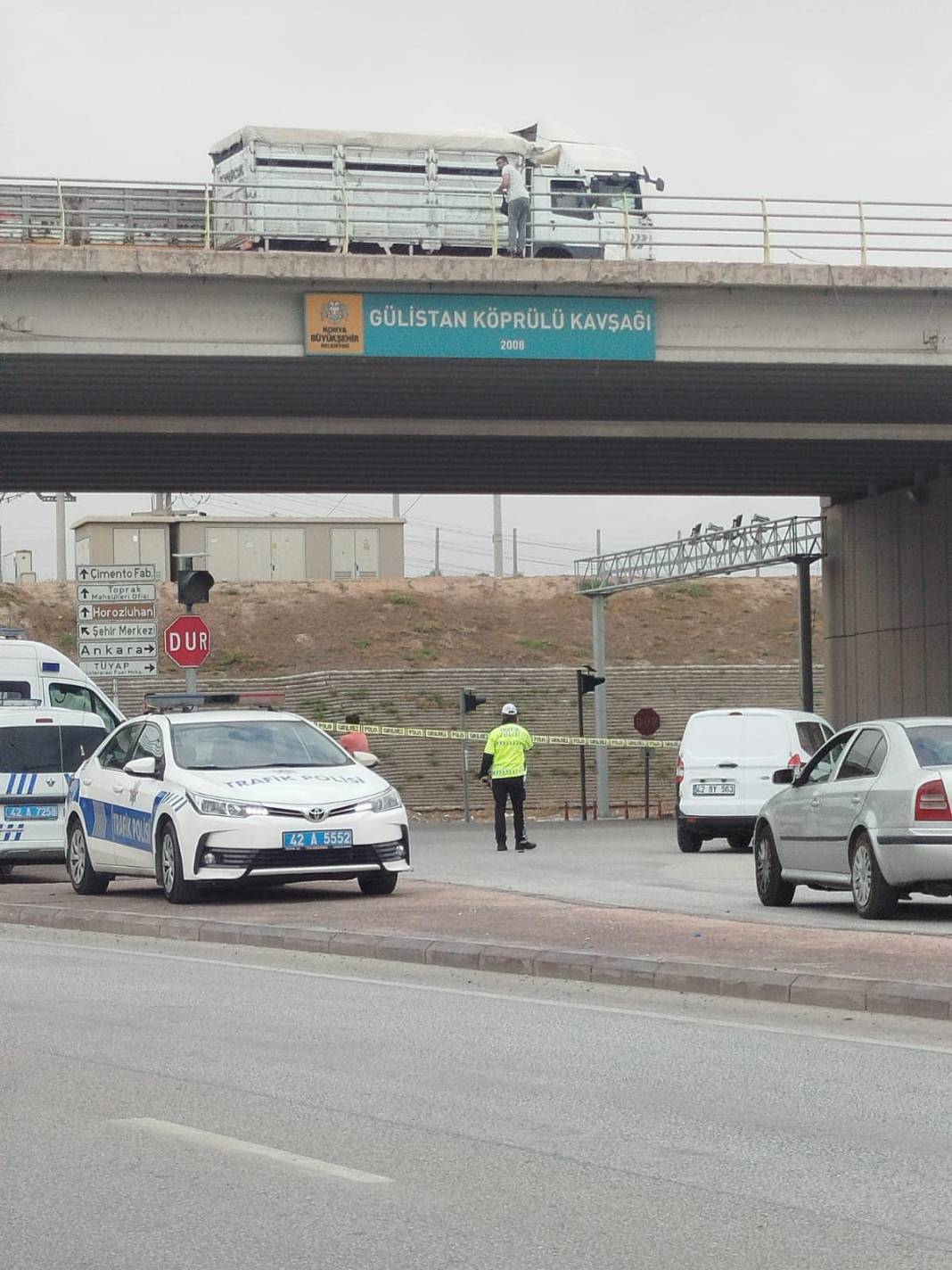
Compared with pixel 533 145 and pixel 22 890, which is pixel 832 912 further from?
pixel 533 145

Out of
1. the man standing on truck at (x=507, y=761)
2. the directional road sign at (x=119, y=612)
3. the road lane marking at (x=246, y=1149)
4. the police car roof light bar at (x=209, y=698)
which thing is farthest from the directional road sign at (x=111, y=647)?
the road lane marking at (x=246, y=1149)

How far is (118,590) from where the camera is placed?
29.1 m

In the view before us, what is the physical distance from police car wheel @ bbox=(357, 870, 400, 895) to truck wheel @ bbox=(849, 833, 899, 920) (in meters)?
3.88

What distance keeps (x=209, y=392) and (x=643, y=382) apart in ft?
21.1

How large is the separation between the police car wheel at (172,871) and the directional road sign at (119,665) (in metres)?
12.4

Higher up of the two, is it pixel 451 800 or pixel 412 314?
pixel 412 314

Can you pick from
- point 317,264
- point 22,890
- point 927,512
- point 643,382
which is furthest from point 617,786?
point 22,890

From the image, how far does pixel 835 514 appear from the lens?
43.2 meters

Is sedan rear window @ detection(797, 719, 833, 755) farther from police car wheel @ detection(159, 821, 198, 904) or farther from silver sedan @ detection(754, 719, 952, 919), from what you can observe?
police car wheel @ detection(159, 821, 198, 904)

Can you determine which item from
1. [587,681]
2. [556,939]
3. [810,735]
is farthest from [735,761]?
[587,681]

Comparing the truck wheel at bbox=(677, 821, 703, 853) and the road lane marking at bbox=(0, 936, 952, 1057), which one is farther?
the truck wheel at bbox=(677, 821, 703, 853)

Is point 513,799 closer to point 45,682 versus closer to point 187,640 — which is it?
point 187,640

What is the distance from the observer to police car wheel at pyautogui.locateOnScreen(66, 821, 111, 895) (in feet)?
60.6

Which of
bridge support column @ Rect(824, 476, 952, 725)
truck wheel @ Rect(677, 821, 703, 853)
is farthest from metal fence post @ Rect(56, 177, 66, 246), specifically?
bridge support column @ Rect(824, 476, 952, 725)
